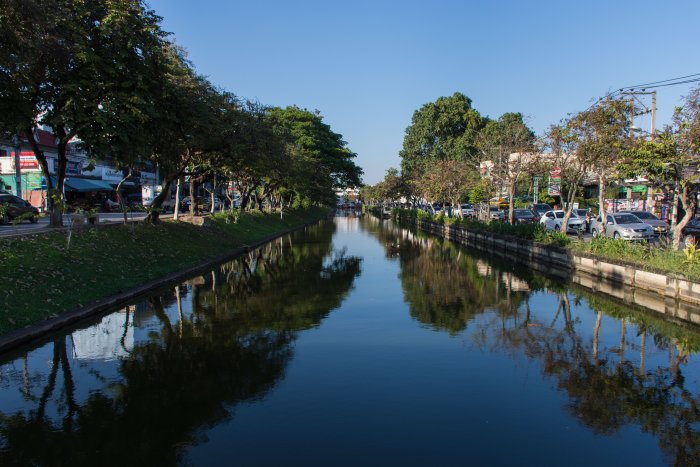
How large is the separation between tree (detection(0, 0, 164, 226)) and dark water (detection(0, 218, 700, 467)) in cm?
585

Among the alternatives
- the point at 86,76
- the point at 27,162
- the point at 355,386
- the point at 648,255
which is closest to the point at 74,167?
the point at 27,162

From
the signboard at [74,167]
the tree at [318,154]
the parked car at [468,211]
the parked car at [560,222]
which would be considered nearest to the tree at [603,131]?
the parked car at [560,222]

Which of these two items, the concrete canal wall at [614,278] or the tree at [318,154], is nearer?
the concrete canal wall at [614,278]

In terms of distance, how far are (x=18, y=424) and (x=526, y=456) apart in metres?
6.39

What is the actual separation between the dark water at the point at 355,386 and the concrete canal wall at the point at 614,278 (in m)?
1.20

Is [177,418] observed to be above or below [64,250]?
below

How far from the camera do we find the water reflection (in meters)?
7.27

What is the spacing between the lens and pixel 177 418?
6.95m

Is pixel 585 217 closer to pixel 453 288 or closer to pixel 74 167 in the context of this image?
pixel 453 288

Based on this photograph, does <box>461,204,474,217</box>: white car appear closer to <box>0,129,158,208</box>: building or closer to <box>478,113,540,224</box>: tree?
<box>478,113,540,224</box>: tree

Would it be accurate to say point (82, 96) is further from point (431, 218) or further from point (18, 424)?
point (431, 218)

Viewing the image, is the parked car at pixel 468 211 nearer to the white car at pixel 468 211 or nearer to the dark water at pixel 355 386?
the white car at pixel 468 211

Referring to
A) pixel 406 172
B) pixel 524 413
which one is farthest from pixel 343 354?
pixel 406 172

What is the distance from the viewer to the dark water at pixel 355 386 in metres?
6.21
